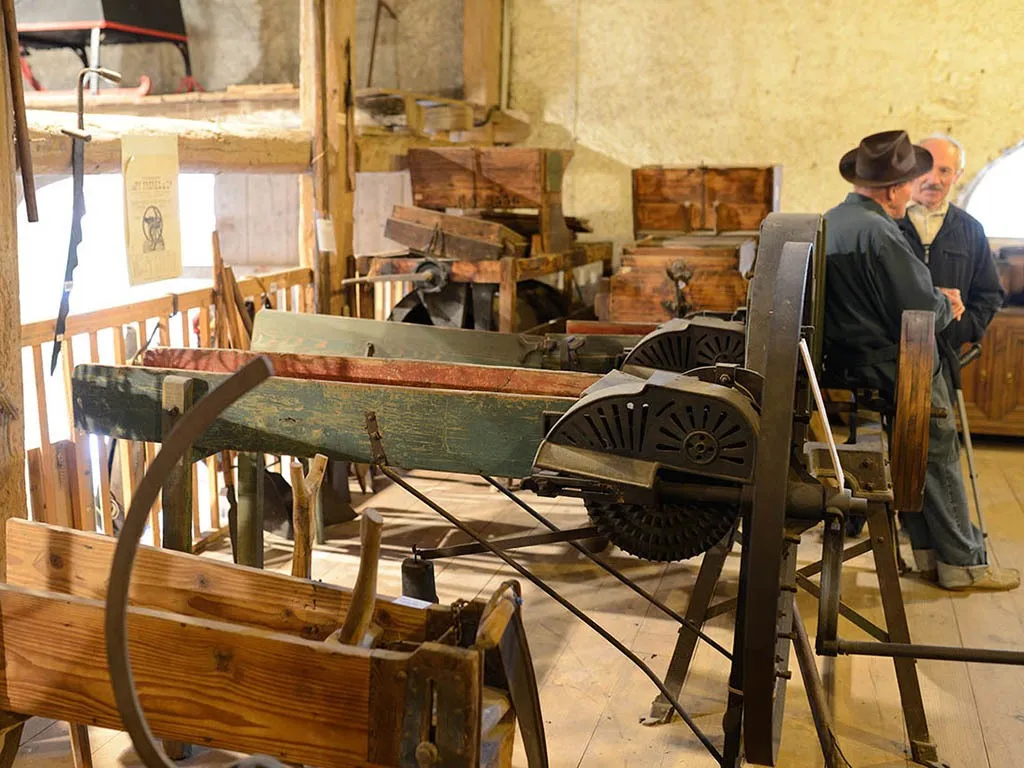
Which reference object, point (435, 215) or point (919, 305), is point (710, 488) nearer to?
point (919, 305)

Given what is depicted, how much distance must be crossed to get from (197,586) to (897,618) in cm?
193

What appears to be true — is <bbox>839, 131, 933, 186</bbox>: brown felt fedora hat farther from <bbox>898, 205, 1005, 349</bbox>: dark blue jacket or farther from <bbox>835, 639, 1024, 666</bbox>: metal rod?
<bbox>835, 639, 1024, 666</bbox>: metal rod

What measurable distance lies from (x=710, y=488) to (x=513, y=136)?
581 cm

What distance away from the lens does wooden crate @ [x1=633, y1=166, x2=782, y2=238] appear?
5.65 meters

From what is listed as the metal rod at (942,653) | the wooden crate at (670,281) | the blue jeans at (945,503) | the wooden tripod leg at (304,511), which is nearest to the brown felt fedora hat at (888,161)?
the blue jeans at (945,503)

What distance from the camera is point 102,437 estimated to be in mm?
3406

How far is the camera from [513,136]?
7453 millimetres

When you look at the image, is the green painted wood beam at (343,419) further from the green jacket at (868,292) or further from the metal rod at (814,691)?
the green jacket at (868,292)

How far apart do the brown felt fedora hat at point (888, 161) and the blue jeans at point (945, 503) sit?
755 mm

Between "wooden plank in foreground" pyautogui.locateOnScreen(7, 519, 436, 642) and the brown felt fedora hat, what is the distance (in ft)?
9.44

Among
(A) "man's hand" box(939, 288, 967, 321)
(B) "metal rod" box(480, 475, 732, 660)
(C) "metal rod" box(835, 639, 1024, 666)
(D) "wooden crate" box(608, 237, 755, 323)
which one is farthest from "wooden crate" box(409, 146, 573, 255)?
(C) "metal rod" box(835, 639, 1024, 666)

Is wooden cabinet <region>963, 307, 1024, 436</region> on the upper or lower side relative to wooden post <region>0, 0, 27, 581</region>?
lower

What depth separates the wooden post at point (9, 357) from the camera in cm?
249

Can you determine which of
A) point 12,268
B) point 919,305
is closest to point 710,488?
point 12,268
